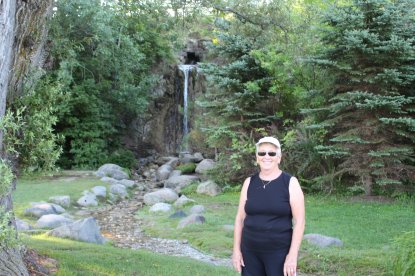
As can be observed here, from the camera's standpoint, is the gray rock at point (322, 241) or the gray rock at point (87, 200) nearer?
the gray rock at point (322, 241)

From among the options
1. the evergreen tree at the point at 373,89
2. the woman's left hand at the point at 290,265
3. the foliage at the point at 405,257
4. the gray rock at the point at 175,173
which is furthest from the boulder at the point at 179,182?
the woman's left hand at the point at 290,265

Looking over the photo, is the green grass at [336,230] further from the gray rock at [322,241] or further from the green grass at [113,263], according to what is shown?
the green grass at [113,263]

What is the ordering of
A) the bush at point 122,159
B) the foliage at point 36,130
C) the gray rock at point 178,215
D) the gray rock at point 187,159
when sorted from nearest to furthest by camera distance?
1. the foliage at point 36,130
2. the gray rock at point 178,215
3. the bush at point 122,159
4. the gray rock at point 187,159

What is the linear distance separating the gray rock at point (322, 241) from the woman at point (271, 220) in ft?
17.4

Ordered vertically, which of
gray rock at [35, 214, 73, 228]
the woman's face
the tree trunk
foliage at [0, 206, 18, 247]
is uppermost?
the tree trunk

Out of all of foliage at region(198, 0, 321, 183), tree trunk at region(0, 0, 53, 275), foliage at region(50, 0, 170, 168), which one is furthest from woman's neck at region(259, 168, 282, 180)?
foliage at region(50, 0, 170, 168)

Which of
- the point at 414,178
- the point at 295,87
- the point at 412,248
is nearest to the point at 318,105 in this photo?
the point at 295,87

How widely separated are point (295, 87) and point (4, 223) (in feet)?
41.2

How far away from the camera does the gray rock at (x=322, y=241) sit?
849 cm

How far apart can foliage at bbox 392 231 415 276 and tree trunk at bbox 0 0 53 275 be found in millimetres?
4346

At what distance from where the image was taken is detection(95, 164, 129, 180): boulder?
18.0 meters

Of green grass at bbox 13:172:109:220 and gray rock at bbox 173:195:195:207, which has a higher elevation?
green grass at bbox 13:172:109:220

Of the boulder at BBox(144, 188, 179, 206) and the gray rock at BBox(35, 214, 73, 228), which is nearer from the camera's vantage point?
the gray rock at BBox(35, 214, 73, 228)

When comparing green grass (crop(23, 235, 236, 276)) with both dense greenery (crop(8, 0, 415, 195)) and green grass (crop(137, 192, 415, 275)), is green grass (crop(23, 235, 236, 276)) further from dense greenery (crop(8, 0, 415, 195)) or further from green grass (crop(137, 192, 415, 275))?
dense greenery (crop(8, 0, 415, 195))
